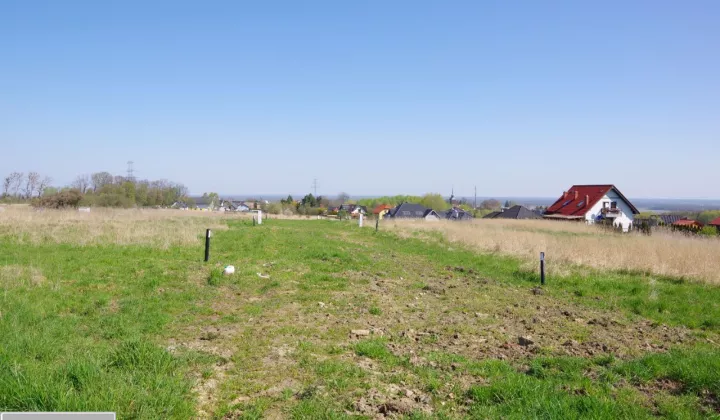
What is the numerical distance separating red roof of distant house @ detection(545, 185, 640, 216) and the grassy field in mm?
40688

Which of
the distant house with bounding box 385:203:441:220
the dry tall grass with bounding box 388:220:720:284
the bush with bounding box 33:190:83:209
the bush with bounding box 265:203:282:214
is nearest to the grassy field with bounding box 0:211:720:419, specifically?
the dry tall grass with bounding box 388:220:720:284

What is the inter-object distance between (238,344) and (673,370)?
18.2ft

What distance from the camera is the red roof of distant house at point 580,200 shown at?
48.0 meters

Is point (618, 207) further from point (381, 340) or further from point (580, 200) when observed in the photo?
point (381, 340)

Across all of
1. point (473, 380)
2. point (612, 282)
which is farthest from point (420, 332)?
point (612, 282)

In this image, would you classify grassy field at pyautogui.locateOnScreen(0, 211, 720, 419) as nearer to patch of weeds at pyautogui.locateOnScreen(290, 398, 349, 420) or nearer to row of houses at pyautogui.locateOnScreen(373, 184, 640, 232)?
patch of weeds at pyautogui.locateOnScreen(290, 398, 349, 420)

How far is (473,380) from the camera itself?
4.77m

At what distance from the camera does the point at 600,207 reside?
4806cm

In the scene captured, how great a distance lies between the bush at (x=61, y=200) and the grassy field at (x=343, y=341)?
107ft

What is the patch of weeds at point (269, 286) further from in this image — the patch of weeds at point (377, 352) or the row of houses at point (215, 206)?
the row of houses at point (215, 206)

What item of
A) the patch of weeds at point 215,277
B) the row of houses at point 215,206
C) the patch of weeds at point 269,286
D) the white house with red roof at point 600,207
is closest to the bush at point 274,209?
the row of houses at point 215,206

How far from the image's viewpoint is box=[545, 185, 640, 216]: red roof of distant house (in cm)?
4803

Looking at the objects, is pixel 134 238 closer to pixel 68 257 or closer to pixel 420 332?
pixel 68 257

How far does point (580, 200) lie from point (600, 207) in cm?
324
